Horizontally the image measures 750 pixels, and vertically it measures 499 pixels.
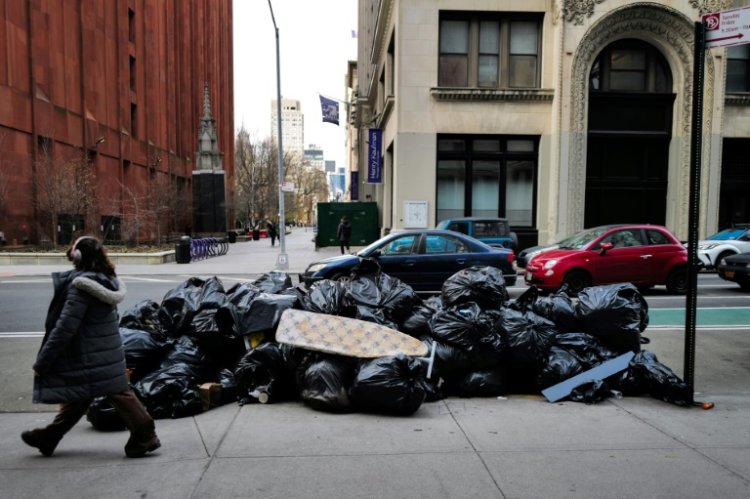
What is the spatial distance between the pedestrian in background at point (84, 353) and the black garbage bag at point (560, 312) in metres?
4.20

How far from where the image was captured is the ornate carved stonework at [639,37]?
828 inches

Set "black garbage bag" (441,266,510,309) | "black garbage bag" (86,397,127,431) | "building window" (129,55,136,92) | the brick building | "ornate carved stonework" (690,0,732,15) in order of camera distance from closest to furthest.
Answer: "black garbage bag" (86,397,127,431) < "black garbage bag" (441,266,510,309) < "ornate carved stonework" (690,0,732,15) < the brick building < "building window" (129,55,136,92)

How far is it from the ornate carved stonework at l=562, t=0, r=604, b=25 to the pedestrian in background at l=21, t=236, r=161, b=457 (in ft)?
70.4

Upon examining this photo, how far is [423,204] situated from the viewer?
2136 centimetres

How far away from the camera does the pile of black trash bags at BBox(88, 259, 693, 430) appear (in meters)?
4.77

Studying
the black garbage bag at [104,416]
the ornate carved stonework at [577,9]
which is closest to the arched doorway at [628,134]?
the ornate carved stonework at [577,9]

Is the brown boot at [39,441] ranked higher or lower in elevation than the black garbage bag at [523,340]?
lower

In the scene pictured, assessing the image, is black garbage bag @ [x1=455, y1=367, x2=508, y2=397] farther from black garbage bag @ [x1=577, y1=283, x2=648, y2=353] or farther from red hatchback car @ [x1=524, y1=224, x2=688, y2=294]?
red hatchback car @ [x1=524, y1=224, x2=688, y2=294]

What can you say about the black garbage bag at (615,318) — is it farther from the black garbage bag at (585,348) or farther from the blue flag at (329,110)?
the blue flag at (329,110)

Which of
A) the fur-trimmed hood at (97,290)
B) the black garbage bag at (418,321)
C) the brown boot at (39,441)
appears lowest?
the brown boot at (39,441)

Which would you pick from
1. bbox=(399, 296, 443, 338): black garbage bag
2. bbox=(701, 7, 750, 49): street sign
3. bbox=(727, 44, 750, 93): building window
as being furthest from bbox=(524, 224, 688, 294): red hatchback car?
bbox=(727, 44, 750, 93): building window

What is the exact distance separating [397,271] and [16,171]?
22288 mm

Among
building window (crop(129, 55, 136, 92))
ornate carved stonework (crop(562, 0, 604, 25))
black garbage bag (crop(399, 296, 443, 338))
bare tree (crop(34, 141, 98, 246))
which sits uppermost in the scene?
building window (crop(129, 55, 136, 92))

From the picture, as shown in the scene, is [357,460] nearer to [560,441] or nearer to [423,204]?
[560,441]
